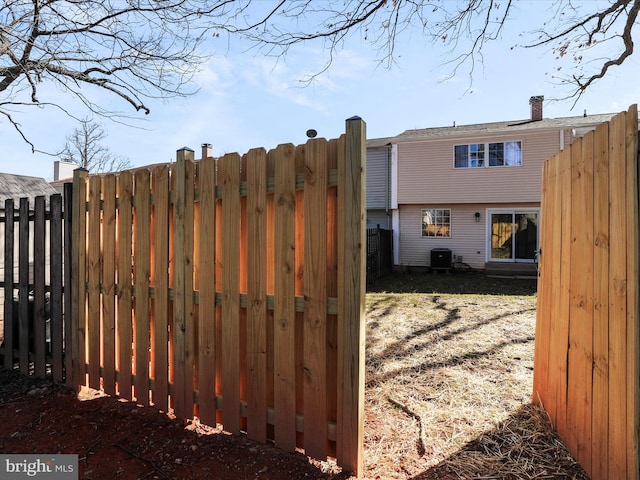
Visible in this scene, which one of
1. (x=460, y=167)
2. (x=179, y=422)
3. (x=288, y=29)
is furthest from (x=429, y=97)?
(x=460, y=167)

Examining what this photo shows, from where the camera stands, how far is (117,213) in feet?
10.1

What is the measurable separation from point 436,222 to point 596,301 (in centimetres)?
1343

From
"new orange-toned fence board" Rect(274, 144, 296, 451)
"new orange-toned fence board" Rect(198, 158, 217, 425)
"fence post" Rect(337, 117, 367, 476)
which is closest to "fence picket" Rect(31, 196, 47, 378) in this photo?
"new orange-toned fence board" Rect(198, 158, 217, 425)

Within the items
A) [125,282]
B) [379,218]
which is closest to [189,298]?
[125,282]

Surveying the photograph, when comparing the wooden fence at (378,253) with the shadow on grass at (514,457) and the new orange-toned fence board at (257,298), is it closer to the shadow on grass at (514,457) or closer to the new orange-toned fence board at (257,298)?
the shadow on grass at (514,457)

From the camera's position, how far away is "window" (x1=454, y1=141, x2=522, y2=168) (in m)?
13.7

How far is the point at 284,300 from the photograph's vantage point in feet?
7.32

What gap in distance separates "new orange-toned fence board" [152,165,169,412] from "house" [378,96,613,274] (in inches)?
507

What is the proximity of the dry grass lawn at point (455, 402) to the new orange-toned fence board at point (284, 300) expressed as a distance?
57 cm

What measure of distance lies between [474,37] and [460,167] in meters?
10.4

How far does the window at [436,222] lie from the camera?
1481 centimetres

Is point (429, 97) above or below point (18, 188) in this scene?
above

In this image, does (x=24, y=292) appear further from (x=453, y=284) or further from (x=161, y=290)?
(x=453, y=284)

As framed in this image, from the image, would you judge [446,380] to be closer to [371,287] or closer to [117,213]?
[117,213]
